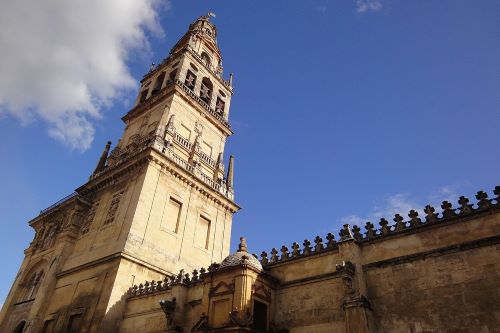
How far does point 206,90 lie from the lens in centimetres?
3584

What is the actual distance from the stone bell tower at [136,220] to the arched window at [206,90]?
0.30 meters

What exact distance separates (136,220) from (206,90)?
17043 millimetres

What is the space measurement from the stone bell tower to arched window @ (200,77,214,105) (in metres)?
0.30

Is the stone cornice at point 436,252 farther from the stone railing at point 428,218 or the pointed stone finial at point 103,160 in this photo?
the pointed stone finial at point 103,160

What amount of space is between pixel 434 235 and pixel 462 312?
2771mm

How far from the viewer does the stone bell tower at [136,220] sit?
2159cm

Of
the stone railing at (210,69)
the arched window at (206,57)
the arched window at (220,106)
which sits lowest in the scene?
the arched window at (220,106)

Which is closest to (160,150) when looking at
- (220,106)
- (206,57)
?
(220,106)

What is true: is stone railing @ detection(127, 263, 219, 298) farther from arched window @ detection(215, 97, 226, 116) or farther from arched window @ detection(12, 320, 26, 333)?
arched window @ detection(215, 97, 226, 116)

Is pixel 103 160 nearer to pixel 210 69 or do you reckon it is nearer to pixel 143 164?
pixel 143 164

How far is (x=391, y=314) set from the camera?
13.3m

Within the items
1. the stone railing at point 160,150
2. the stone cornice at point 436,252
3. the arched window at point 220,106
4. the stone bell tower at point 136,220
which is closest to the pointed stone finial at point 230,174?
the stone bell tower at point 136,220

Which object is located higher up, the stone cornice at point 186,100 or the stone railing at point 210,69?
the stone railing at point 210,69

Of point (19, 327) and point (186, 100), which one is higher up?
point (186, 100)
